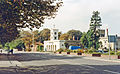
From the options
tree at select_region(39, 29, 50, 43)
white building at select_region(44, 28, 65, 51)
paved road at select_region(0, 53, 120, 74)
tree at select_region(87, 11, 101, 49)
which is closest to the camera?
paved road at select_region(0, 53, 120, 74)

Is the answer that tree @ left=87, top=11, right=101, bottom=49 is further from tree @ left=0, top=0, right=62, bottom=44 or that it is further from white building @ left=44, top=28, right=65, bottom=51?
tree @ left=0, top=0, right=62, bottom=44

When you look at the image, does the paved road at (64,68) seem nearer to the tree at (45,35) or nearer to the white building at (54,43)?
the white building at (54,43)

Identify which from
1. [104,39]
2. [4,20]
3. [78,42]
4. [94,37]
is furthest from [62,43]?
[4,20]

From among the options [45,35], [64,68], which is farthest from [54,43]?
[64,68]

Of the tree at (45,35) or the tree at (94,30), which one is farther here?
the tree at (45,35)

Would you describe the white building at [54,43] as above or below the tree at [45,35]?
below

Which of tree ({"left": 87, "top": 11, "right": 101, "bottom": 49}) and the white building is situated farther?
the white building

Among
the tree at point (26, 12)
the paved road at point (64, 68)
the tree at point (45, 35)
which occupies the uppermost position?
the tree at point (45, 35)

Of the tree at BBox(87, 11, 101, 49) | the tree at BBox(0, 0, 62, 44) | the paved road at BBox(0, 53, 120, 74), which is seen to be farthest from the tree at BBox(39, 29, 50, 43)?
the tree at BBox(0, 0, 62, 44)

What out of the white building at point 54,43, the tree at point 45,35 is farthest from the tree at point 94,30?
the tree at point 45,35

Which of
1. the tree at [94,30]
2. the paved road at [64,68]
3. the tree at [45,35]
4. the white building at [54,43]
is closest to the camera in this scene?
the paved road at [64,68]

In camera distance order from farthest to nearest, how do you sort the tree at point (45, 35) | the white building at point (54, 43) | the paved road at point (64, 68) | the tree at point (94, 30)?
1. the tree at point (45, 35)
2. the white building at point (54, 43)
3. the tree at point (94, 30)
4. the paved road at point (64, 68)

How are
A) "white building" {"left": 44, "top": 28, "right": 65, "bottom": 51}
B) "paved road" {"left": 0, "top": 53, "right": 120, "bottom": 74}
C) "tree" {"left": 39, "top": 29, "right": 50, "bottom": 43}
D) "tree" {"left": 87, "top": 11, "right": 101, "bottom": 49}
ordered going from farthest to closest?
"tree" {"left": 39, "top": 29, "right": 50, "bottom": 43} < "white building" {"left": 44, "top": 28, "right": 65, "bottom": 51} < "tree" {"left": 87, "top": 11, "right": 101, "bottom": 49} < "paved road" {"left": 0, "top": 53, "right": 120, "bottom": 74}

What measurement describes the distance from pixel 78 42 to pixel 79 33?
32.4m
